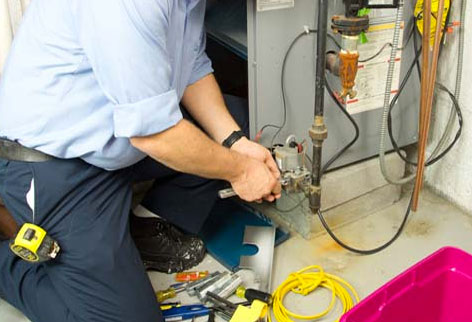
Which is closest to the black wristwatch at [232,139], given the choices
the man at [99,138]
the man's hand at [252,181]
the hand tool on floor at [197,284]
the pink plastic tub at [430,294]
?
the man at [99,138]

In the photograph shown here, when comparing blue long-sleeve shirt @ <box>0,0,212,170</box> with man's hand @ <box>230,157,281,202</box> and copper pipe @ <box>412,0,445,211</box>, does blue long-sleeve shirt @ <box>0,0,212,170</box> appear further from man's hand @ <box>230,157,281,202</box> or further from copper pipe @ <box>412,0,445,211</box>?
copper pipe @ <box>412,0,445,211</box>

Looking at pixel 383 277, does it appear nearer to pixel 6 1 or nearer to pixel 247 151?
pixel 247 151

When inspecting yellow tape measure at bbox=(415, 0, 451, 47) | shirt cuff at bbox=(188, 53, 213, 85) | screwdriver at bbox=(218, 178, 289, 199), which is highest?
yellow tape measure at bbox=(415, 0, 451, 47)

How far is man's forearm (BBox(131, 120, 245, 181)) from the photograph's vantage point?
3.41 feet

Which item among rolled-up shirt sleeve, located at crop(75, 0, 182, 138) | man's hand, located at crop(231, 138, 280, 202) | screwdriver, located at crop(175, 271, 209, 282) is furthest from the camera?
screwdriver, located at crop(175, 271, 209, 282)

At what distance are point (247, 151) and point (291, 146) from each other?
0.15m

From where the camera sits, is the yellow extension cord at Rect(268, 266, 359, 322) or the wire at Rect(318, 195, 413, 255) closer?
the yellow extension cord at Rect(268, 266, 359, 322)

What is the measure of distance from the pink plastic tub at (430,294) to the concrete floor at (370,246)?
17 cm

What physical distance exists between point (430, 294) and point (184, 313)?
0.58 m

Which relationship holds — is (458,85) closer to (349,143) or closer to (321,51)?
(349,143)

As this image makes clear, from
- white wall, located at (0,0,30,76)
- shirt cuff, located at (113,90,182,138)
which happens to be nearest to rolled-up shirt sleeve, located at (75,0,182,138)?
shirt cuff, located at (113,90,182,138)

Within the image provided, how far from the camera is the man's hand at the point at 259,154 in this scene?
127 cm

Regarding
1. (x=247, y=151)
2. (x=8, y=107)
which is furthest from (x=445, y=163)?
(x=8, y=107)

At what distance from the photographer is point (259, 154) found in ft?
4.20
